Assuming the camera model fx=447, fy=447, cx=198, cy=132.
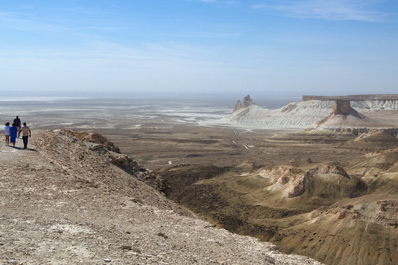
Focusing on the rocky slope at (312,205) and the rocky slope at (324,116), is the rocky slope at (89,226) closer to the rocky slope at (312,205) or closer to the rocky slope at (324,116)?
the rocky slope at (312,205)

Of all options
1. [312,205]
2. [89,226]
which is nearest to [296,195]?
[312,205]

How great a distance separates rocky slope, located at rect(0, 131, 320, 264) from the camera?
7.84 metres

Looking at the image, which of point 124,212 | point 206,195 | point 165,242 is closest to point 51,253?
point 165,242

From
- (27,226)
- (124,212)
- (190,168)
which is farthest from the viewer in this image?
(190,168)

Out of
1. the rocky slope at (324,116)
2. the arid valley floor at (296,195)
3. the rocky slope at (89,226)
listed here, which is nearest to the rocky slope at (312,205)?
the arid valley floor at (296,195)

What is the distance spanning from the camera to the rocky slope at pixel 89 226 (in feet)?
25.7

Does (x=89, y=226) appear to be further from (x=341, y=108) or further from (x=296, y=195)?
(x=341, y=108)

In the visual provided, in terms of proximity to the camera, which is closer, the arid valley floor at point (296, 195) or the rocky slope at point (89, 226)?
the rocky slope at point (89, 226)

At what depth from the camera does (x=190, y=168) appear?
62688 millimetres

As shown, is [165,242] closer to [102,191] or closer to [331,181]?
[102,191]

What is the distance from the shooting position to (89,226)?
9.88 metres

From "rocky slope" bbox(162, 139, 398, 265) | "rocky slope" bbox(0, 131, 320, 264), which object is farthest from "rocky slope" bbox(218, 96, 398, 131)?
"rocky slope" bbox(0, 131, 320, 264)

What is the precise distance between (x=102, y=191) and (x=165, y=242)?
4672mm

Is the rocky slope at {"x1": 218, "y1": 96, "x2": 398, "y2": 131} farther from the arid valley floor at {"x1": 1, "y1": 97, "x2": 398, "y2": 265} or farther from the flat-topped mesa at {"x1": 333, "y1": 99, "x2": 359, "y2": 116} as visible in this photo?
the arid valley floor at {"x1": 1, "y1": 97, "x2": 398, "y2": 265}
